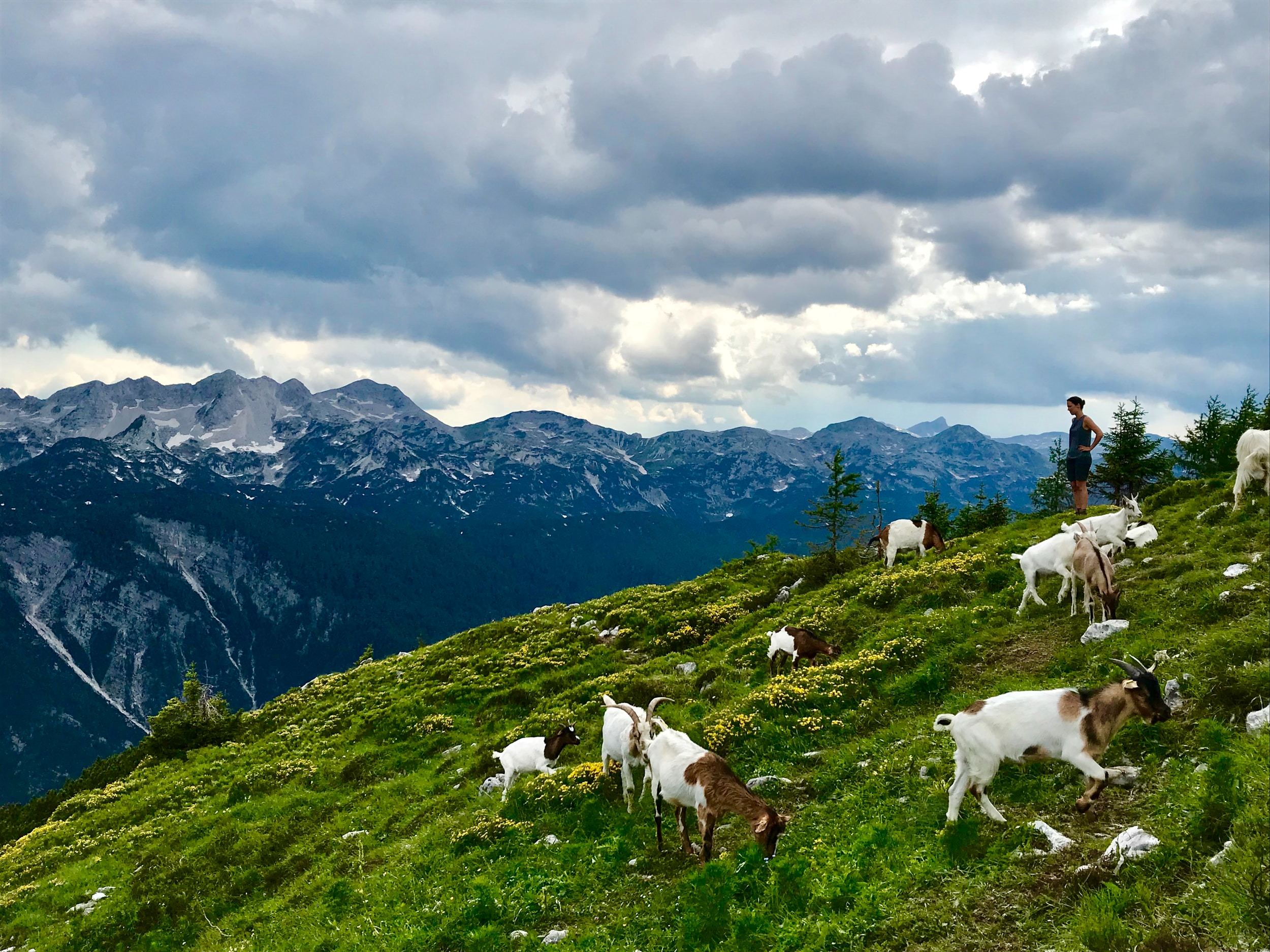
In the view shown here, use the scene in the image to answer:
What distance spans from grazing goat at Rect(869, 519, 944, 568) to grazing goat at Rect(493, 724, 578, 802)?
1556 cm

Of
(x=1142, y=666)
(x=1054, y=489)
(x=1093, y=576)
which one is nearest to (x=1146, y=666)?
(x=1142, y=666)

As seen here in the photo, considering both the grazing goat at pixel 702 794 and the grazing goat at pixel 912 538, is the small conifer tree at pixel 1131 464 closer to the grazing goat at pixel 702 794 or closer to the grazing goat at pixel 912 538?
the grazing goat at pixel 912 538

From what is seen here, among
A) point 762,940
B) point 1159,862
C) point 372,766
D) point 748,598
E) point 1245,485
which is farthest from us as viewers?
point 748,598

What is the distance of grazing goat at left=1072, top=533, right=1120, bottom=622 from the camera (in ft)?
49.7

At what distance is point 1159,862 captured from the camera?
716 centimetres

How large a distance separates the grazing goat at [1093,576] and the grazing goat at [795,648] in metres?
5.89

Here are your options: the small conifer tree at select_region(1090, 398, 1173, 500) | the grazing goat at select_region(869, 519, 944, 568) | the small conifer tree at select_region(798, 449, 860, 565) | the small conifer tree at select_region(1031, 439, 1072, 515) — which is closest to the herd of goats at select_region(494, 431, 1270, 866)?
the grazing goat at select_region(869, 519, 944, 568)

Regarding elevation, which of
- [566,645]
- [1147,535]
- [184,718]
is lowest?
[184,718]

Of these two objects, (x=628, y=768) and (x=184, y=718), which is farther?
(x=184, y=718)

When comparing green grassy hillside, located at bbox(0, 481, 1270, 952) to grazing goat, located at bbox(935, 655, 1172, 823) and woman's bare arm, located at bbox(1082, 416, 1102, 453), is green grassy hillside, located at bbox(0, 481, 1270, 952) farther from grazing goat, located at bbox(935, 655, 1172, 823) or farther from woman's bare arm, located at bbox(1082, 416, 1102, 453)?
woman's bare arm, located at bbox(1082, 416, 1102, 453)

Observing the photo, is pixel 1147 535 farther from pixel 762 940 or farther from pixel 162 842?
pixel 162 842

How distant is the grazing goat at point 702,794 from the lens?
10219 mm

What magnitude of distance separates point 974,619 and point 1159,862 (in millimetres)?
11118

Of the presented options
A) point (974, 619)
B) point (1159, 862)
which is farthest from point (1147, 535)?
point (1159, 862)
